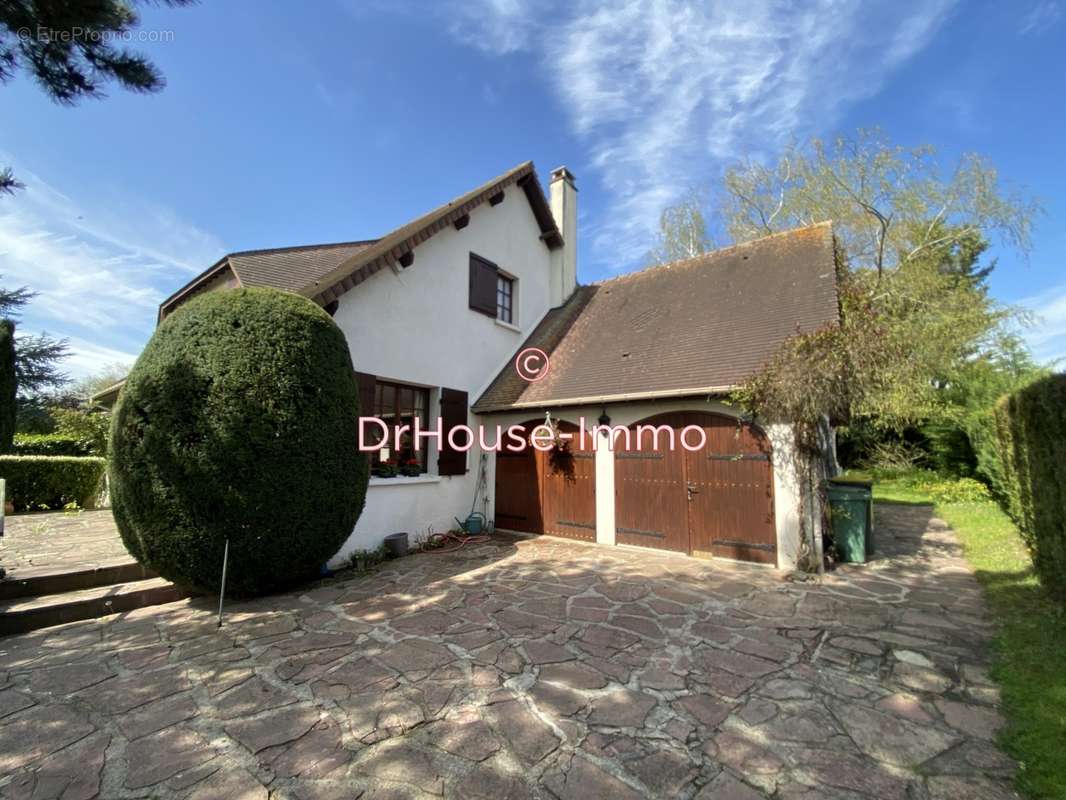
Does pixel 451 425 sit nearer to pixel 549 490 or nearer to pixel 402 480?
pixel 402 480

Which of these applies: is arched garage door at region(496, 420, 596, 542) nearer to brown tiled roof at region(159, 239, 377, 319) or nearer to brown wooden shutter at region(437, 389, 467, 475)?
brown wooden shutter at region(437, 389, 467, 475)

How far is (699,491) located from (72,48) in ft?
29.9

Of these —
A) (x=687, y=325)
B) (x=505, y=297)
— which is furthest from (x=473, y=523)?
(x=687, y=325)

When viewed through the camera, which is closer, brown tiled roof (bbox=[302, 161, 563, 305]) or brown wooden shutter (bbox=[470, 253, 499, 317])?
brown tiled roof (bbox=[302, 161, 563, 305])

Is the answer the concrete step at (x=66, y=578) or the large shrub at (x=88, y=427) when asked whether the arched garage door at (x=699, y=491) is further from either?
the large shrub at (x=88, y=427)

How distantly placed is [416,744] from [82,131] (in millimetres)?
7009

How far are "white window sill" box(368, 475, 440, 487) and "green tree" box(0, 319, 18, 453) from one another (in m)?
13.2

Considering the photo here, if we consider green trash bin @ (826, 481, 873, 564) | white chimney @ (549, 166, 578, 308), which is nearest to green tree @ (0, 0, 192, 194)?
white chimney @ (549, 166, 578, 308)

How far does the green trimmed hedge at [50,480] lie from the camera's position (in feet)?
35.3

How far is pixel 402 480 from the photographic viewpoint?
7965 millimetres

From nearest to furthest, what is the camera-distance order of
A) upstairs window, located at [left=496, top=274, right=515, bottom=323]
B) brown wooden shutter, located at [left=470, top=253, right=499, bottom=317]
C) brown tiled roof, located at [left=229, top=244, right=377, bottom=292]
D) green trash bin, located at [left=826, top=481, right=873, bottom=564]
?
green trash bin, located at [left=826, top=481, right=873, bottom=564] → brown tiled roof, located at [left=229, top=244, right=377, bottom=292] → brown wooden shutter, located at [left=470, top=253, right=499, bottom=317] → upstairs window, located at [left=496, top=274, right=515, bottom=323]

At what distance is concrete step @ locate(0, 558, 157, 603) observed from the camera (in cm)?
497

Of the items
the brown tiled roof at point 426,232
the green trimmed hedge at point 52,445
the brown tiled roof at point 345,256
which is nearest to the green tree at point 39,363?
the green trimmed hedge at point 52,445

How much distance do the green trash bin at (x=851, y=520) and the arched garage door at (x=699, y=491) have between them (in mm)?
1047
